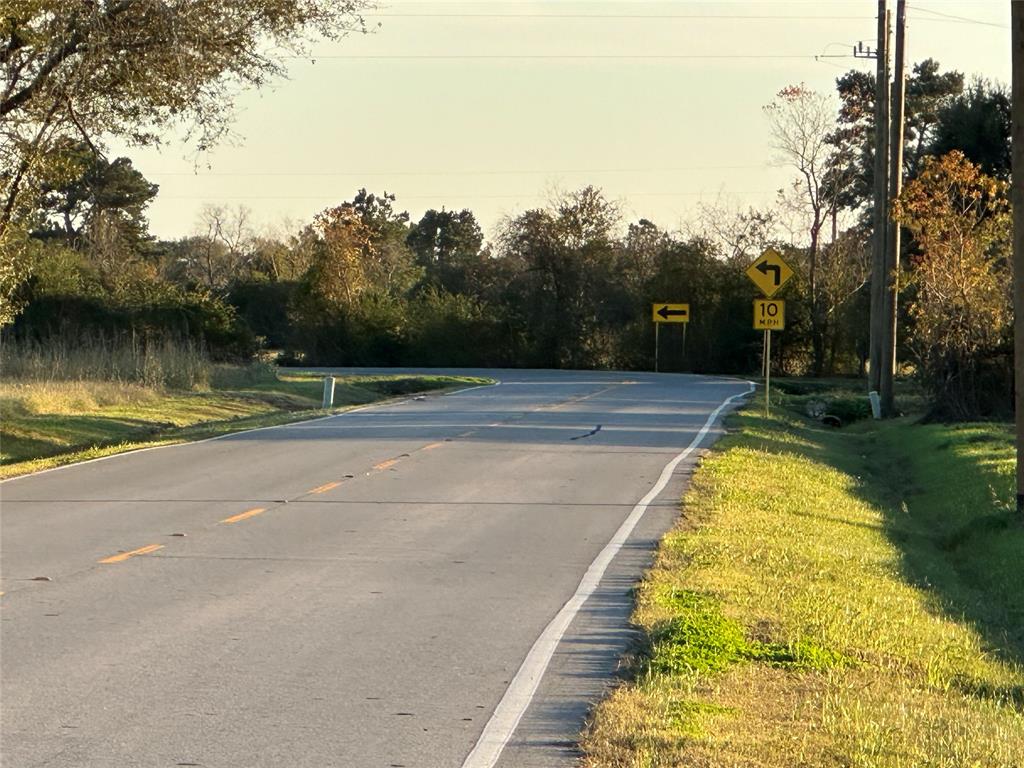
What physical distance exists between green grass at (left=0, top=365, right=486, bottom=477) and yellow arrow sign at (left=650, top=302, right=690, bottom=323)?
17.9 m

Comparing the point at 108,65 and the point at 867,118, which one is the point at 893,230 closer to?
the point at 108,65

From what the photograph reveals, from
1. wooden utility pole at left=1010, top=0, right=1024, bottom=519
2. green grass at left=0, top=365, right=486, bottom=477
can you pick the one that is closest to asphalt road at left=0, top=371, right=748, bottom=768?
green grass at left=0, top=365, right=486, bottom=477

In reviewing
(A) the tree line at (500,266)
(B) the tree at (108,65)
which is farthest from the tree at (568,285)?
(B) the tree at (108,65)

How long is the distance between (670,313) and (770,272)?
101 ft

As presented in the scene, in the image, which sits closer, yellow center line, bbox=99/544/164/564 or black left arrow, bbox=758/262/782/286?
yellow center line, bbox=99/544/164/564

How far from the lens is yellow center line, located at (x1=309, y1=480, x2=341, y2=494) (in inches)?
667

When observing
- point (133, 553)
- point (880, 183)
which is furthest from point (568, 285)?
point (133, 553)

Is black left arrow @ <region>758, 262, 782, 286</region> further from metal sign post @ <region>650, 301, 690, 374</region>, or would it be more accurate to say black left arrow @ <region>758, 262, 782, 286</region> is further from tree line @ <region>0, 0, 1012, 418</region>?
metal sign post @ <region>650, 301, 690, 374</region>

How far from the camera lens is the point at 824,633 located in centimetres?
931

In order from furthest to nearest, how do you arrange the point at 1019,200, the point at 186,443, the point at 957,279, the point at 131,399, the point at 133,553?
the point at 131,399
the point at 957,279
the point at 186,443
the point at 1019,200
the point at 133,553

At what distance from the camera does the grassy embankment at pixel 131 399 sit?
24.9 m

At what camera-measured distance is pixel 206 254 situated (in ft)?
344

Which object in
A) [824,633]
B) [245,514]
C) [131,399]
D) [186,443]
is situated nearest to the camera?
[824,633]

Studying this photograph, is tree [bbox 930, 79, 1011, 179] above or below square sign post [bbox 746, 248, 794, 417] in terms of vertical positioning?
above
